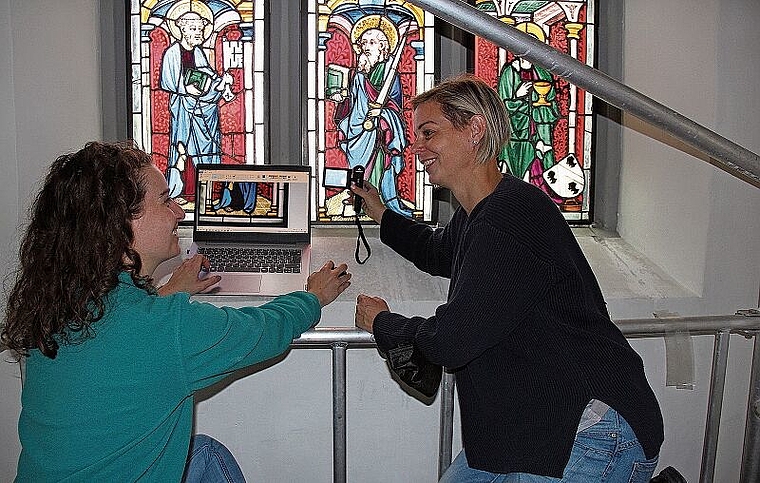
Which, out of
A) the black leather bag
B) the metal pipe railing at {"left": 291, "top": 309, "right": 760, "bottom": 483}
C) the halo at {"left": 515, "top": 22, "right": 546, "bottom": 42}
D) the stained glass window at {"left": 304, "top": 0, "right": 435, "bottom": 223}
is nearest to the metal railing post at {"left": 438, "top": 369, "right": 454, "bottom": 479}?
the metal pipe railing at {"left": 291, "top": 309, "right": 760, "bottom": 483}

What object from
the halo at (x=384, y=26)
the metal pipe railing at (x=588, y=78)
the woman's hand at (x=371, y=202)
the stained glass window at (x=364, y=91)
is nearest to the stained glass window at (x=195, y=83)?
the stained glass window at (x=364, y=91)

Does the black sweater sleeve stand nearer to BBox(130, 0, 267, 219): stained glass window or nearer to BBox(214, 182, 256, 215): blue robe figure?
BBox(214, 182, 256, 215): blue robe figure

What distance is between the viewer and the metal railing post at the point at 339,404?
2070mm

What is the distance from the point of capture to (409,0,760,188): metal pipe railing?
1.70 metres

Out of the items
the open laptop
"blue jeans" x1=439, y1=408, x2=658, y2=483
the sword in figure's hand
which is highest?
the sword in figure's hand

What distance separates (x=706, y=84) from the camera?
8.62 feet

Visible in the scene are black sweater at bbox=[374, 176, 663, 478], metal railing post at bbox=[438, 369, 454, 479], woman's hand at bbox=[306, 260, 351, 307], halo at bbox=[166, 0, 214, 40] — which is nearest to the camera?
black sweater at bbox=[374, 176, 663, 478]

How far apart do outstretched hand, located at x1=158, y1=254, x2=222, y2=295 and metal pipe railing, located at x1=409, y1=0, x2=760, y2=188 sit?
3.21 ft

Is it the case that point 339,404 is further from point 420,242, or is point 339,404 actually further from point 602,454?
point 602,454

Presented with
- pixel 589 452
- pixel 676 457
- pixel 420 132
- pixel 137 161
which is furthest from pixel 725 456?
pixel 137 161

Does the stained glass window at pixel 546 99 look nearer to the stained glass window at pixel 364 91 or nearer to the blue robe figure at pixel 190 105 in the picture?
the stained glass window at pixel 364 91

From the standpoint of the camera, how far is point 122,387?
142cm

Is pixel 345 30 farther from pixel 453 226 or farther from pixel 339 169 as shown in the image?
pixel 453 226

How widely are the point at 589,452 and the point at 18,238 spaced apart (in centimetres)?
184
